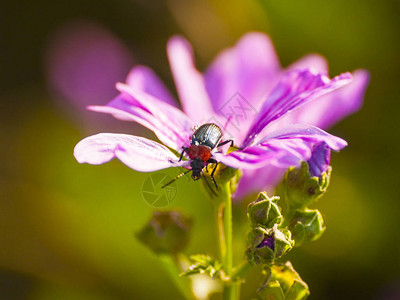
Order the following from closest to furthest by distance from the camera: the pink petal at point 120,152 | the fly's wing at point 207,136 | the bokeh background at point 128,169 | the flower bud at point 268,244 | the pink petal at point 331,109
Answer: the pink petal at point 120,152 < the flower bud at point 268,244 < the fly's wing at point 207,136 < the pink petal at point 331,109 < the bokeh background at point 128,169

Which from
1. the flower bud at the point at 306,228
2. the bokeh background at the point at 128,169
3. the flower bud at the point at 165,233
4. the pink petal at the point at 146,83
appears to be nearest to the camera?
the flower bud at the point at 306,228

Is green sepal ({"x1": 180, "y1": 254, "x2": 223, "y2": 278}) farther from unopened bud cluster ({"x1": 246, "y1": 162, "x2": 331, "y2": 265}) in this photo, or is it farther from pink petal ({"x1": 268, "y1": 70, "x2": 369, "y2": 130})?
pink petal ({"x1": 268, "y1": 70, "x2": 369, "y2": 130})

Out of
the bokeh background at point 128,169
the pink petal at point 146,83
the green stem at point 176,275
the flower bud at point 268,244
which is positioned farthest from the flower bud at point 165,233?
the bokeh background at point 128,169

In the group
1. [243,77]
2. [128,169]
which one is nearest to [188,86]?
[243,77]

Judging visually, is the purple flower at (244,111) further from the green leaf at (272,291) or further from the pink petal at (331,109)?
the green leaf at (272,291)

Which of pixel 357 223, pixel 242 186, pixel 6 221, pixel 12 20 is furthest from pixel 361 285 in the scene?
pixel 12 20

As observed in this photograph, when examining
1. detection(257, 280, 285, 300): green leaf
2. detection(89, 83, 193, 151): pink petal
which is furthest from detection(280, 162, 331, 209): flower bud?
detection(89, 83, 193, 151): pink petal
